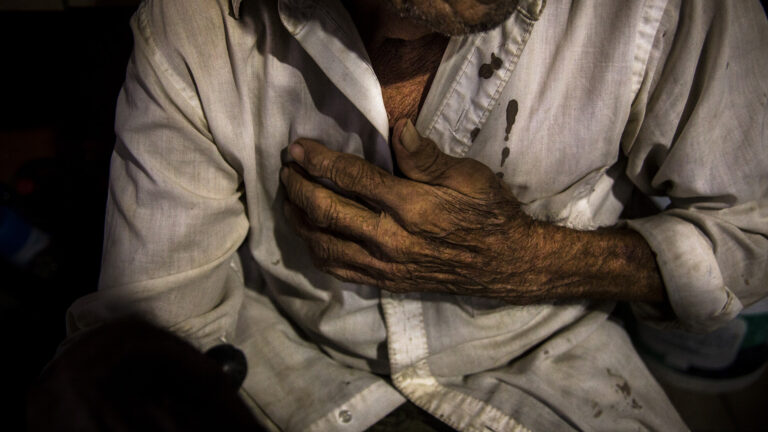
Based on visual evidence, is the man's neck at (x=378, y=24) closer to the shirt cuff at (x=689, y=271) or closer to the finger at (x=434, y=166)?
the finger at (x=434, y=166)

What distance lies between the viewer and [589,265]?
87 centimetres

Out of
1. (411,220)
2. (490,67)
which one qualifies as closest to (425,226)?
(411,220)

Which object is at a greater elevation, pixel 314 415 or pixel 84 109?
pixel 84 109

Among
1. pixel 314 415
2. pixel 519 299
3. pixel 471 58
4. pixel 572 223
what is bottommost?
pixel 314 415

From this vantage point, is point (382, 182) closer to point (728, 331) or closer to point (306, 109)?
point (306, 109)

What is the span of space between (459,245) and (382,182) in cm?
18

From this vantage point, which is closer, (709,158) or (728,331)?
(709,158)

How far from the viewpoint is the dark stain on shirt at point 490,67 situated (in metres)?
0.72

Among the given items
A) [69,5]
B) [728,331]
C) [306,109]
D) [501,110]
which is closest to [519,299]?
[501,110]

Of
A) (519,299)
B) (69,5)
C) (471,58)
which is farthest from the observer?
(69,5)

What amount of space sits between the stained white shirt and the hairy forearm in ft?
0.10

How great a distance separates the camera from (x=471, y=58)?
73 centimetres

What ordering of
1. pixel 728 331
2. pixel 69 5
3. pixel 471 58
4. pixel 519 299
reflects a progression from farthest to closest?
1. pixel 728 331
2. pixel 69 5
3. pixel 519 299
4. pixel 471 58

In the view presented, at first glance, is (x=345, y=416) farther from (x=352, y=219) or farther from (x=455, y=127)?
(x=455, y=127)
